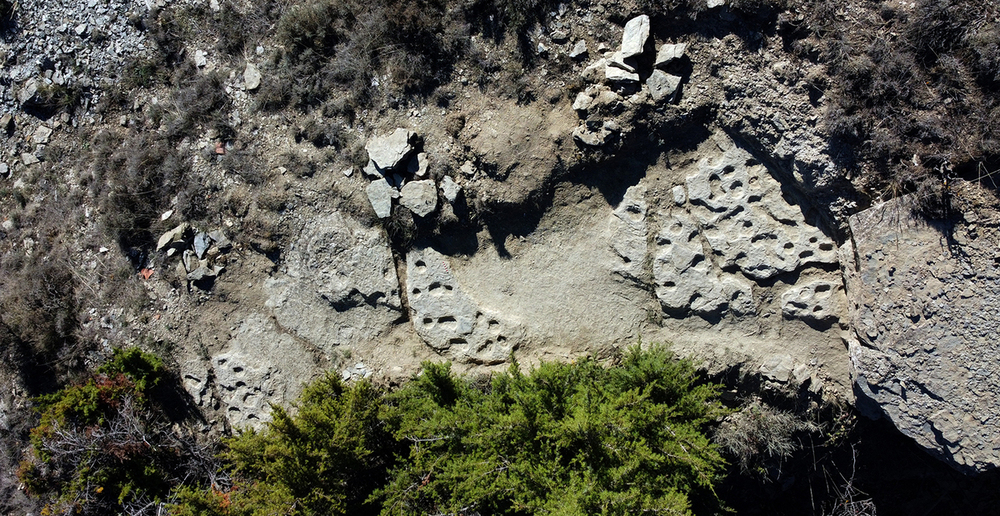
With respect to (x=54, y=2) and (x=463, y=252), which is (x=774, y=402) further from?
(x=54, y=2)

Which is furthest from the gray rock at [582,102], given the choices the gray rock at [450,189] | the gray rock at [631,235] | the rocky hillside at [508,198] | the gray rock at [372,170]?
the gray rock at [372,170]

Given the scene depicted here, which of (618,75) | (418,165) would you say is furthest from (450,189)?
(618,75)

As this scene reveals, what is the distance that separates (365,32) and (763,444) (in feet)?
27.4

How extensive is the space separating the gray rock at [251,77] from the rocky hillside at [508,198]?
0.04m

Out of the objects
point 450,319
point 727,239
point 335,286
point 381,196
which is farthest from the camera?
point 335,286

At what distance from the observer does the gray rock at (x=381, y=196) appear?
8.11 metres

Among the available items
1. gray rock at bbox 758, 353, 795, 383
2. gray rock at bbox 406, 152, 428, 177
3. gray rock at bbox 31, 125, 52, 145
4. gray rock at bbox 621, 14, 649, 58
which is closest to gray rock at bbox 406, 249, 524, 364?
gray rock at bbox 406, 152, 428, 177

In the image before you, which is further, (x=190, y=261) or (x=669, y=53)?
(x=190, y=261)

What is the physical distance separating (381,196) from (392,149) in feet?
2.30

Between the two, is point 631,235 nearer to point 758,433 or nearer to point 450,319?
point 450,319

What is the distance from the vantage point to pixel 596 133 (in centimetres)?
755

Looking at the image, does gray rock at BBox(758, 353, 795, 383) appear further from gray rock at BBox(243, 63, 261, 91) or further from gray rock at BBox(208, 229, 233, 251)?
gray rock at BBox(243, 63, 261, 91)

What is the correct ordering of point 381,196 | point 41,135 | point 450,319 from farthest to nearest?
point 41,135
point 450,319
point 381,196

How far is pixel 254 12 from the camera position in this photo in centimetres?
895
